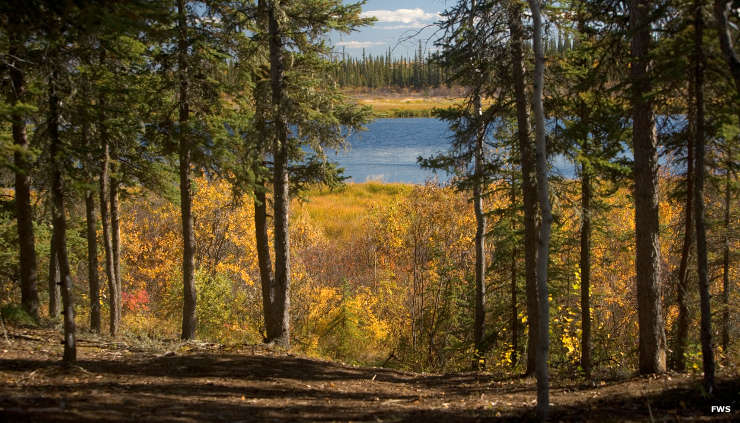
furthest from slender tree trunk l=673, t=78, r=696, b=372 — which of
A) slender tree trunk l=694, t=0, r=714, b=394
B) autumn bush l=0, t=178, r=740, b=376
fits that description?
slender tree trunk l=694, t=0, r=714, b=394

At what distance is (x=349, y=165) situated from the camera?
50.9 meters

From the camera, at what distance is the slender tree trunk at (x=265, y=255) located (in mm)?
11523

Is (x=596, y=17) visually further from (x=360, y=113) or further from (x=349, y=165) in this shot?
(x=349, y=165)

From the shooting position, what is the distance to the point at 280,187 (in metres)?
10.9

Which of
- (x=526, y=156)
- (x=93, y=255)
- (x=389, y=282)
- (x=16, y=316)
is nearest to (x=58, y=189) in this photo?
(x=93, y=255)

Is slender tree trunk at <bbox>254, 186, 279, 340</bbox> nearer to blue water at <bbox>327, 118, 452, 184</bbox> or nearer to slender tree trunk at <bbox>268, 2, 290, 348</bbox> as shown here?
slender tree trunk at <bbox>268, 2, 290, 348</bbox>

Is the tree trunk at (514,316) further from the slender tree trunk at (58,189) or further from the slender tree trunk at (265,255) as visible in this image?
the slender tree trunk at (58,189)

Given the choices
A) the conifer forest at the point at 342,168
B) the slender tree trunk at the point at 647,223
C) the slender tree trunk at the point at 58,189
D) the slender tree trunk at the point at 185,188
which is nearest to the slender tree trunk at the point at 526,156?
the conifer forest at the point at 342,168

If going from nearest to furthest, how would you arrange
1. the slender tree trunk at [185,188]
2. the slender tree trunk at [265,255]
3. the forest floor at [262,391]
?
the forest floor at [262,391], the slender tree trunk at [185,188], the slender tree trunk at [265,255]

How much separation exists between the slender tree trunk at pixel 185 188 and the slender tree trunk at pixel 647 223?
862 cm

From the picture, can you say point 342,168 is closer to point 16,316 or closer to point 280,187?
point 280,187

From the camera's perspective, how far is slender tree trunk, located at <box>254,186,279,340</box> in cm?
1152

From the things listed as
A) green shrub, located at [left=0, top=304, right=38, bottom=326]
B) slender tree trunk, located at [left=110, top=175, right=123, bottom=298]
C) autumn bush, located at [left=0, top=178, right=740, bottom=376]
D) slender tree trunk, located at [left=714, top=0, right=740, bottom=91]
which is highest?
slender tree trunk, located at [left=714, top=0, right=740, bottom=91]

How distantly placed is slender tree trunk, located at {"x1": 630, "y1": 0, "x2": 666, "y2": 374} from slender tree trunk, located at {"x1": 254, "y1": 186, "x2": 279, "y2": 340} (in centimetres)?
767
